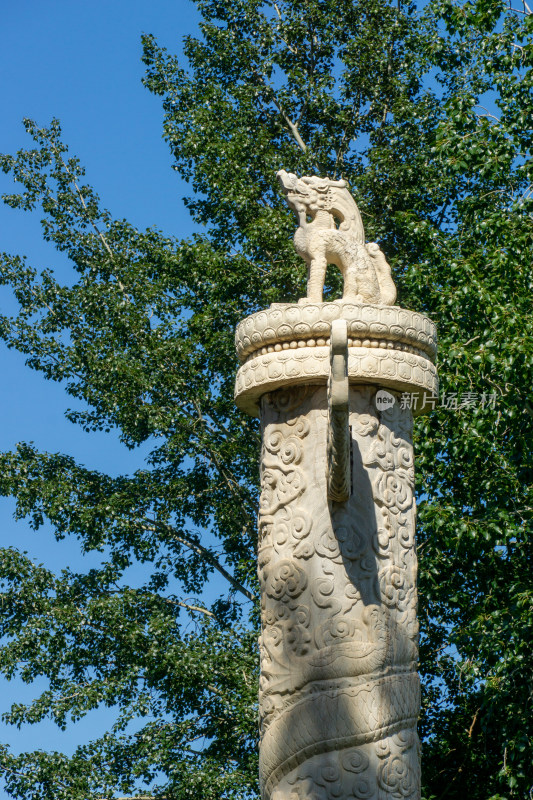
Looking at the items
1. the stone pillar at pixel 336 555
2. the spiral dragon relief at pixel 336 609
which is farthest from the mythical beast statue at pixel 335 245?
the spiral dragon relief at pixel 336 609

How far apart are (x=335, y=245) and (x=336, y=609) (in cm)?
167

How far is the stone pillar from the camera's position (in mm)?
4109

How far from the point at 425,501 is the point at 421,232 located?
237cm

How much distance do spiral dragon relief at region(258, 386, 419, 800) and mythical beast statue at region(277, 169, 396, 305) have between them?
0.58 meters

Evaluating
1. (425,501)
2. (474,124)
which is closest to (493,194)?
(474,124)

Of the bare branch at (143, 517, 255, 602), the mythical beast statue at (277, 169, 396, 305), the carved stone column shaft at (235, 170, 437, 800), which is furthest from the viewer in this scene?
the bare branch at (143, 517, 255, 602)

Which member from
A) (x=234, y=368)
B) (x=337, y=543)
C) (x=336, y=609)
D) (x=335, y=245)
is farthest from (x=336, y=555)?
(x=234, y=368)

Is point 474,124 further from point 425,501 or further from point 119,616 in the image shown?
point 119,616

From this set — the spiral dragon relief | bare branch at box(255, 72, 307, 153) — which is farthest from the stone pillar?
bare branch at box(255, 72, 307, 153)

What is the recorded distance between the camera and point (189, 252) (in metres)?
11.9

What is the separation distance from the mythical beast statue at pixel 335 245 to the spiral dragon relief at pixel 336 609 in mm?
576

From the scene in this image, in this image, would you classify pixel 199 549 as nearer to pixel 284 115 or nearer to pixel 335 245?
pixel 284 115

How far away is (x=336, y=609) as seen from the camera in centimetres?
422

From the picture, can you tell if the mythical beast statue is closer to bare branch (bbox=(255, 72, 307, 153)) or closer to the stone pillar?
the stone pillar
